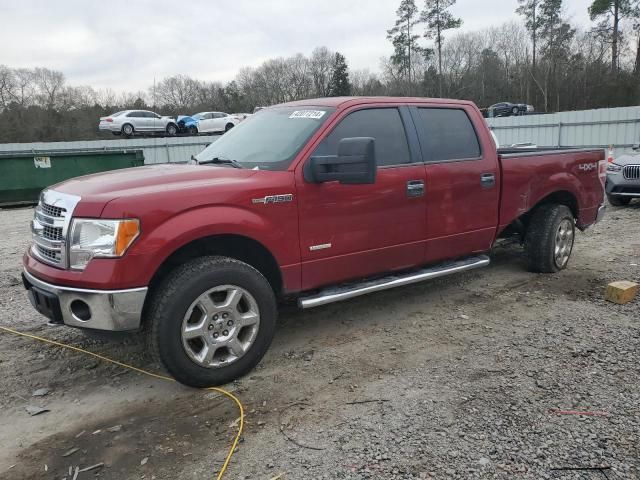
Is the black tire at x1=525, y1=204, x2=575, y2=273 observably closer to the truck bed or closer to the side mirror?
the truck bed

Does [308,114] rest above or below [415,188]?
above

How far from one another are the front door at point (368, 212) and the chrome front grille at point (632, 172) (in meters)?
7.75

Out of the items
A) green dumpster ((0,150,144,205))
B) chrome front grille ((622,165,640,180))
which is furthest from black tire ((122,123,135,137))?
chrome front grille ((622,165,640,180))

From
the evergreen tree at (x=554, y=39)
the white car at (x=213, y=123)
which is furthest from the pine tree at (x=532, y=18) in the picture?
the white car at (x=213, y=123)

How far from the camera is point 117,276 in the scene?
2957mm

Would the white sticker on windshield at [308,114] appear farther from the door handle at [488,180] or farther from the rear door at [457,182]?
the door handle at [488,180]

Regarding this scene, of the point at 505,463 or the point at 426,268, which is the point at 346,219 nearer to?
the point at 426,268

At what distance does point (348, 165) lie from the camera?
3.53m

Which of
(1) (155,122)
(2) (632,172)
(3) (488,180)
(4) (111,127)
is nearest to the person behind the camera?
(3) (488,180)

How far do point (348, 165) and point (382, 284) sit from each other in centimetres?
112

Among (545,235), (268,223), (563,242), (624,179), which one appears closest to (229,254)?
(268,223)

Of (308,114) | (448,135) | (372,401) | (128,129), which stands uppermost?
(128,129)

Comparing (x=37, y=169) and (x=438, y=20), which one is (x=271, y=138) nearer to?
(x=37, y=169)

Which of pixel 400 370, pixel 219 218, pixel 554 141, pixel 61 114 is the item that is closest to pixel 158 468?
pixel 219 218
